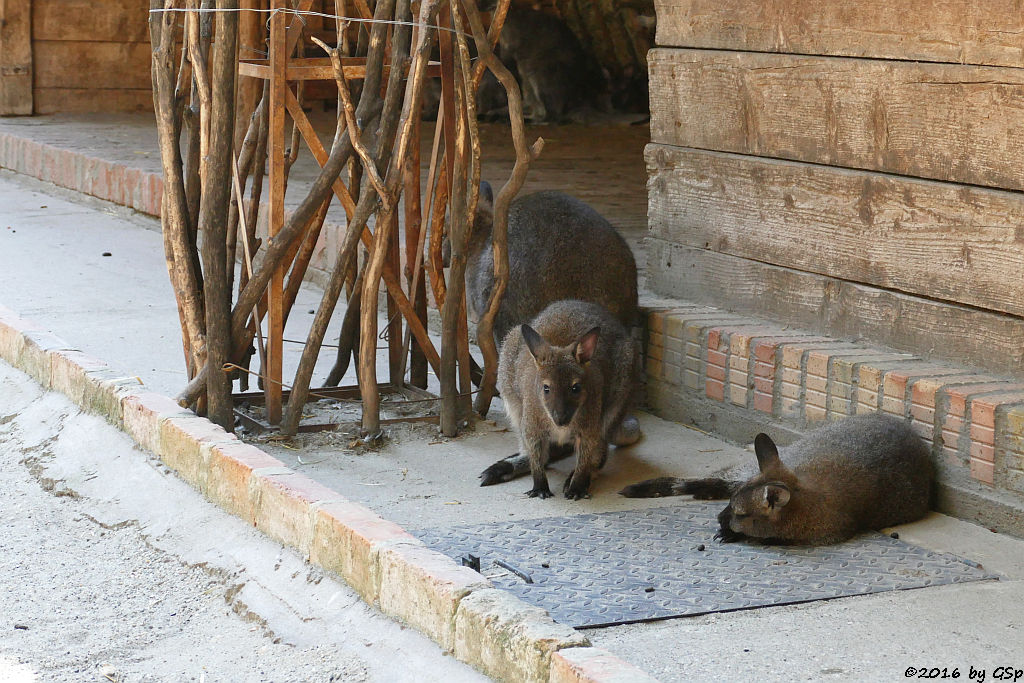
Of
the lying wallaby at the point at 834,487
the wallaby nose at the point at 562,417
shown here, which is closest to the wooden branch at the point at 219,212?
the wallaby nose at the point at 562,417

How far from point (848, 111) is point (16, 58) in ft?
36.7

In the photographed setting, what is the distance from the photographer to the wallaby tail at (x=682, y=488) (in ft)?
13.9

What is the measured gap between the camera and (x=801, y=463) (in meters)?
3.98

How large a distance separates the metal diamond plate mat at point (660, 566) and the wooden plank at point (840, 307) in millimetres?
768

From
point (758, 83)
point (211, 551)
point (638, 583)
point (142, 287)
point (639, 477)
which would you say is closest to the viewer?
point (638, 583)

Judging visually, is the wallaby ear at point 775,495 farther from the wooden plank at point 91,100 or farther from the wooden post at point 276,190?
the wooden plank at point 91,100

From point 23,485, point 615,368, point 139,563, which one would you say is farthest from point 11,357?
point 615,368

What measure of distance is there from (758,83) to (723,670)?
2.73 m

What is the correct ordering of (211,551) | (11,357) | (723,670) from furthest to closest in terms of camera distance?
1. (11,357)
2. (211,551)
3. (723,670)

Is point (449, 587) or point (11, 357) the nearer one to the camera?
point (449, 587)

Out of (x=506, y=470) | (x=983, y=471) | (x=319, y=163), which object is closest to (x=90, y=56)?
(x=319, y=163)

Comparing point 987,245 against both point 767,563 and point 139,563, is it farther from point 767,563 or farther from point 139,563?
point 139,563

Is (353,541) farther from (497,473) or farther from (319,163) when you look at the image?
(319,163)

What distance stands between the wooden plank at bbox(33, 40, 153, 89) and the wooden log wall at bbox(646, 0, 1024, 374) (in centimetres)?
992
